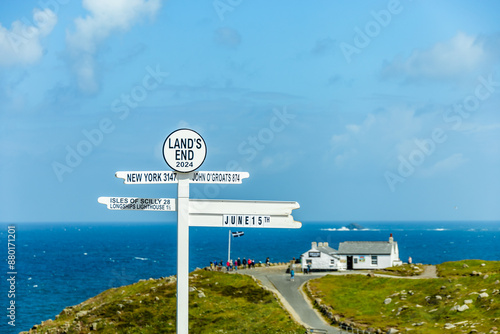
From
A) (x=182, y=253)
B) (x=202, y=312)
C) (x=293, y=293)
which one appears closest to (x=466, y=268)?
(x=293, y=293)

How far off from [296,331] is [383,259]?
26.5 meters

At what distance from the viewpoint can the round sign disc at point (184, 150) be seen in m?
11.3

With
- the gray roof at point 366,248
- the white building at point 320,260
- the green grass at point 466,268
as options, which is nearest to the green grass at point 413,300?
the green grass at point 466,268

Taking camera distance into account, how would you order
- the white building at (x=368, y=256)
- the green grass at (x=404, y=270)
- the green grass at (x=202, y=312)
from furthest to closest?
the white building at (x=368, y=256)
the green grass at (x=404, y=270)
the green grass at (x=202, y=312)

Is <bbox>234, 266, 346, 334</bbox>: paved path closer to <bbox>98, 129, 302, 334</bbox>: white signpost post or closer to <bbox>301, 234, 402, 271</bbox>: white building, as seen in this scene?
<bbox>301, 234, 402, 271</bbox>: white building

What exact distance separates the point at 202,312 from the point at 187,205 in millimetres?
32098

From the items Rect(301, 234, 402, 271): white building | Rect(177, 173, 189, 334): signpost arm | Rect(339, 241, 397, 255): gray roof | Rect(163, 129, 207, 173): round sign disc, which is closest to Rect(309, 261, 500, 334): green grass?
Rect(301, 234, 402, 271): white building

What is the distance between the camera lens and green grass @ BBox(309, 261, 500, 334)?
35.2 metres

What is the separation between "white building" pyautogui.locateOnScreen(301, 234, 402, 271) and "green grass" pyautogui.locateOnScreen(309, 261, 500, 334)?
6290 millimetres

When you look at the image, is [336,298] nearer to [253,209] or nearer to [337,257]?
[337,257]

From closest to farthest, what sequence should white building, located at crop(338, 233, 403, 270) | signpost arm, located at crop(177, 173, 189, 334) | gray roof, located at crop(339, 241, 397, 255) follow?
signpost arm, located at crop(177, 173, 189, 334), white building, located at crop(338, 233, 403, 270), gray roof, located at crop(339, 241, 397, 255)

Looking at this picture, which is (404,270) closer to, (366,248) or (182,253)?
(366,248)

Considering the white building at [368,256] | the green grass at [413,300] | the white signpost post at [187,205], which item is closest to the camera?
the white signpost post at [187,205]

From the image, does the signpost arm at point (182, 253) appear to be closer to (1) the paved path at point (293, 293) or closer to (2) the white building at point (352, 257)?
(1) the paved path at point (293, 293)
